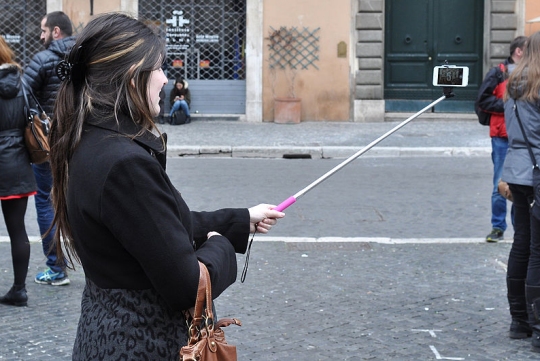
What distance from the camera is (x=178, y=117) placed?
723 inches

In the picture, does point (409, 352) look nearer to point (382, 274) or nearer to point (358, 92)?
point (382, 274)

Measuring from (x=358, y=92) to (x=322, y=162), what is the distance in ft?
16.8

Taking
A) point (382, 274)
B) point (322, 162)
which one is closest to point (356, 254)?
Result: point (382, 274)

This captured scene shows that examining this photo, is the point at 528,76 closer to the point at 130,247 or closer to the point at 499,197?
the point at 499,197

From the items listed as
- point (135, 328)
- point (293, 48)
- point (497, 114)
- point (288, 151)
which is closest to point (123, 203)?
point (135, 328)

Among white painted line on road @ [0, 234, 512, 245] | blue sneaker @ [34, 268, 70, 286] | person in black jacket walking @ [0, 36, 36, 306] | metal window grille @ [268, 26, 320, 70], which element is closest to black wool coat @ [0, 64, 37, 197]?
person in black jacket walking @ [0, 36, 36, 306]

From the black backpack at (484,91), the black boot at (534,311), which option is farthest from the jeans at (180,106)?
the black boot at (534,311)

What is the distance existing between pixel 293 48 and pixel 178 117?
283cm

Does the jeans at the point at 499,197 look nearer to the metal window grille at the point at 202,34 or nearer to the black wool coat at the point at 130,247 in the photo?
the black wool coat at the point at 130,247

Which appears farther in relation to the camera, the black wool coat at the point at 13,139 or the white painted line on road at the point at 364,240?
the white painted line on road at the point at 364,240

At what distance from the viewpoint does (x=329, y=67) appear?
19.2 meters

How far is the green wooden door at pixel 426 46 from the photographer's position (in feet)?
63.6

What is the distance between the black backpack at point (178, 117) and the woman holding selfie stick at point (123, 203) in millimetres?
15830

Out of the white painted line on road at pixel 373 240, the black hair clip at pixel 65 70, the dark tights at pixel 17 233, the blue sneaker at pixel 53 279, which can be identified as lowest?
the white painted line on road at pixel 373 240
